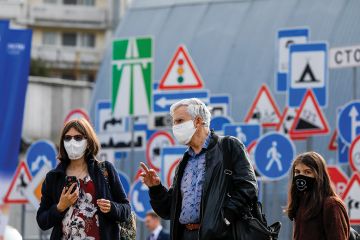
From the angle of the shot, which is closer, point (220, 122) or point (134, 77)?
point (134, 77)

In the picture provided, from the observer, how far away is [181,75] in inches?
831

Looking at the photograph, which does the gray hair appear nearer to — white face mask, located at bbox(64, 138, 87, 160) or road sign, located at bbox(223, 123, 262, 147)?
white face mask, located at bbox(64, 138, 87, 160)

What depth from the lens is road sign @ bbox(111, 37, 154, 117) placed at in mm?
21016

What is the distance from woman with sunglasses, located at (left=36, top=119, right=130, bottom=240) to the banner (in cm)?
952

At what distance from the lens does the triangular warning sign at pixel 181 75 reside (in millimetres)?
21016

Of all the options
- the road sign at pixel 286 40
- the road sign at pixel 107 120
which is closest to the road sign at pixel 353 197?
the road sign at pixel 286 40

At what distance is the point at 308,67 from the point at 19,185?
721 cm

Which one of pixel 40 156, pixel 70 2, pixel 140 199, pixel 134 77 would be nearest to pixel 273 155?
pixel 134 77

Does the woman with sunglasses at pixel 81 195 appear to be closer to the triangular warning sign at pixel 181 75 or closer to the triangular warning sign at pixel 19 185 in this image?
the triangular warning sign at pixel 181 75

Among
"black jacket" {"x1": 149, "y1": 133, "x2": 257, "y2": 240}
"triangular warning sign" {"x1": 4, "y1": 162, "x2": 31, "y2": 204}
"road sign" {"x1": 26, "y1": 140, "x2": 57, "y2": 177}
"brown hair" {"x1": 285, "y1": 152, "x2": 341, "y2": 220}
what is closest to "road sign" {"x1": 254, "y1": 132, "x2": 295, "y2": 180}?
"road sign" {"x1": 26, "y1": 140, "x2": 57, "y2": 177}

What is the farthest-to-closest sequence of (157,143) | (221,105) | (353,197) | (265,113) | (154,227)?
(157,143) < (221,105) < (265,113) < (154,227) < (353,197)

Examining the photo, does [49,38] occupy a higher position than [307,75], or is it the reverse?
[49,38]

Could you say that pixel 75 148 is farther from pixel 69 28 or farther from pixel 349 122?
pixel 69 28

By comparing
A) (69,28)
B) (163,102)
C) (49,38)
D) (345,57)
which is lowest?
(163,102)
